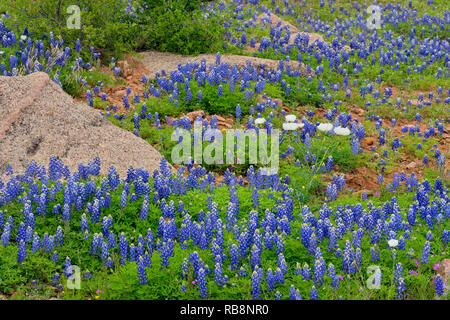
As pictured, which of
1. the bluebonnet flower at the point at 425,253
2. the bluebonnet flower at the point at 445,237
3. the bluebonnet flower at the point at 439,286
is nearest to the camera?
the bluebonnet flower at the point at 439,286

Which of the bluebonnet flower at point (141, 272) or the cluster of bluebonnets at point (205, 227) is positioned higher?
the cluster of bluebonnets at point (205, 227)

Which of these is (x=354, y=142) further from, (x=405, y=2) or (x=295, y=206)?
(x=405, y=2)

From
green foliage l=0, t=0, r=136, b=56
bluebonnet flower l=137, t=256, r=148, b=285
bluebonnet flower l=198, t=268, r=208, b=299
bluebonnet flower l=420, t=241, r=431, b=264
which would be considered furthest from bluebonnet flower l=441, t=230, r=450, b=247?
green foliage l=0, t=0, r=136, b=56

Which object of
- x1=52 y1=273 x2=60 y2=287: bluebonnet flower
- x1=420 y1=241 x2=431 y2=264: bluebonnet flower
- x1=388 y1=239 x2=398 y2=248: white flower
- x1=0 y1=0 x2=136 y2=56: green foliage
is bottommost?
x1=52 y1=273 x2=60 y2=287: bluebonnet flower

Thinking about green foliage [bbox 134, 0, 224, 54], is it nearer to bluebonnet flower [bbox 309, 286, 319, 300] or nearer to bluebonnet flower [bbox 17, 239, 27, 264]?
bluebonnet flower [bbox 17, 239, 27, 264]

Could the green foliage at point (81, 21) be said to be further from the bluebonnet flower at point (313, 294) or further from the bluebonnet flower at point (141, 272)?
the bluebonnet flower at point (313, 294)

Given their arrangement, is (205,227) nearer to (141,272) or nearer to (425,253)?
(141,272)

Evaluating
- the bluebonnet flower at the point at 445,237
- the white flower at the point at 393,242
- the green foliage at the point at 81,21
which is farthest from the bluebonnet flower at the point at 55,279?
the green foliage at the point at 81,21

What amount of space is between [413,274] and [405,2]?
15449mm

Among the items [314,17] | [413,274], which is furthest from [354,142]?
[314,17]

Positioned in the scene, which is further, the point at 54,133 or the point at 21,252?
the point at 54,133

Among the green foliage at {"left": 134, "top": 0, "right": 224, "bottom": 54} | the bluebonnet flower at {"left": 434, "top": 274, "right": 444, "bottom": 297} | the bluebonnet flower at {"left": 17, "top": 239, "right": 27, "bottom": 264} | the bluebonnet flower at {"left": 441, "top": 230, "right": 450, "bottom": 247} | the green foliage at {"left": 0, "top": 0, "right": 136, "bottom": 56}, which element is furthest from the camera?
the green foliage at {"left": 134, "top": 0, "right": 224, "bottom": 54}

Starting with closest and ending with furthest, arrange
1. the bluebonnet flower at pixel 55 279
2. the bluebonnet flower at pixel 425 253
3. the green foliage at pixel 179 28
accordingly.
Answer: the bluebonnet flower at pixel 55 279
the bluebonnet flower at pixel 425 253
the green foliage at pixel 179 28

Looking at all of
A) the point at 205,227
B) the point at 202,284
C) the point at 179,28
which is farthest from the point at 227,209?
the point at 179,28
